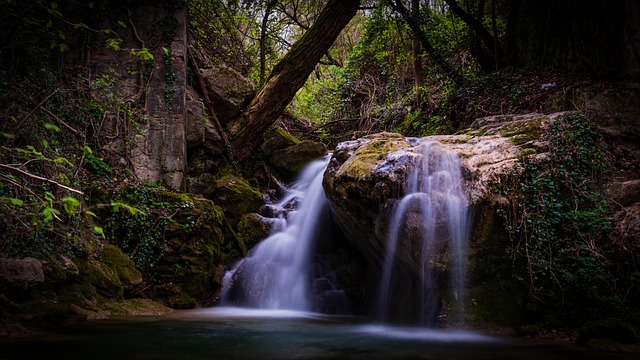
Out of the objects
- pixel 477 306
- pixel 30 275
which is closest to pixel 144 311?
pixel 30 275

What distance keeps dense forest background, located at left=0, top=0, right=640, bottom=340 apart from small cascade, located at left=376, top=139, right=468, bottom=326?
40.7 inches

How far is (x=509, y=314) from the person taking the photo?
491 cm

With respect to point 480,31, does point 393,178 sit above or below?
below

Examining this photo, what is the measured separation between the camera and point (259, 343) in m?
4.09

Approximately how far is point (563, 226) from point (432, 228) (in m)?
1.55

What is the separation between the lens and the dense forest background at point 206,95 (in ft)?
15.6

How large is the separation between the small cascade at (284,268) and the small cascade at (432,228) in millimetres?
2135

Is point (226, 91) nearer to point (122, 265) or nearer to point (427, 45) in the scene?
point (122, 265)

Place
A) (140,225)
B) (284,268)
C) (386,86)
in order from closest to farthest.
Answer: (140,225) < (284,268) < (386,86)

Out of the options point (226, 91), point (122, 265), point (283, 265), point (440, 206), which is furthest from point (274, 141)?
point (440, 206)

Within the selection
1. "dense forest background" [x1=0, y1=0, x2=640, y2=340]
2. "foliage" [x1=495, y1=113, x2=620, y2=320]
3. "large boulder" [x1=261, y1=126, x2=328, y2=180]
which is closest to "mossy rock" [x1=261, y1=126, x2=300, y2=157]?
"large boulder" [x1=261, y1=126, x2=328, y2=180]

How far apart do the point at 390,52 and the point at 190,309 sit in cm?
1011

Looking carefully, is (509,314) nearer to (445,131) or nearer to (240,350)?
(240,350)

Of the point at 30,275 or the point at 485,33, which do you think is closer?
the point at 30,275
